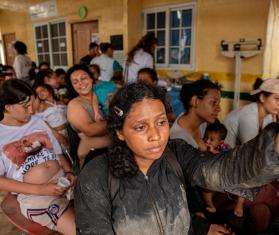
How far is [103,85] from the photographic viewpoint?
9.77 ft

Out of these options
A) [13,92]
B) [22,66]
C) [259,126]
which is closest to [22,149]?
[13,92]

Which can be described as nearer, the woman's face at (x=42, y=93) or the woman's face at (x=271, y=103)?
the woman's face at (x=271, y=103)

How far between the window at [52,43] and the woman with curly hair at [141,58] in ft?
14.1

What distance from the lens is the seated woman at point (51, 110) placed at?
290cm

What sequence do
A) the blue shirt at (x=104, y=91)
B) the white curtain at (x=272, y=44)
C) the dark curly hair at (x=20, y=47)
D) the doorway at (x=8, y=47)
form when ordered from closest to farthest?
the blue shirt at (x=104, y=91) → the white curtain at (x=272, y=44) → the dark curly hair at (x=20, y=47) → the doorway at (x=8, y=47)

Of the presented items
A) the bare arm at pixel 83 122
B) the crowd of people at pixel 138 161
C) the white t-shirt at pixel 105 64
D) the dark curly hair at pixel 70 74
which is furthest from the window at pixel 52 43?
the bare arm at pixel 83 122

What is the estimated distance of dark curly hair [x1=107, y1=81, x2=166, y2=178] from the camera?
1.12 metres

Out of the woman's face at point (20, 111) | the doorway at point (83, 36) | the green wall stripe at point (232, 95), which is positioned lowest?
the green wall stripe at point (232, 95)

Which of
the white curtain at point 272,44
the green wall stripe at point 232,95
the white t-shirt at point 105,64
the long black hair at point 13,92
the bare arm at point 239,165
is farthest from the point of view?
the white t-shirt at point 105,64

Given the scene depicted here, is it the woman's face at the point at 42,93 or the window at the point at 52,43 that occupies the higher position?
the window at the point at 52,43

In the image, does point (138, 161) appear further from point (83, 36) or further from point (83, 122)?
point (83, 36)

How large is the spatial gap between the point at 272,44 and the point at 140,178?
13.1 feet

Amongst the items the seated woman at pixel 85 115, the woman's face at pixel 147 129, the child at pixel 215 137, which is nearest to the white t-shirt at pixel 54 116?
the seated woman at pixel 85 115

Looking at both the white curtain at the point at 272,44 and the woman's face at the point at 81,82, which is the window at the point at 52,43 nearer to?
the white curtain at the point at 272,44
